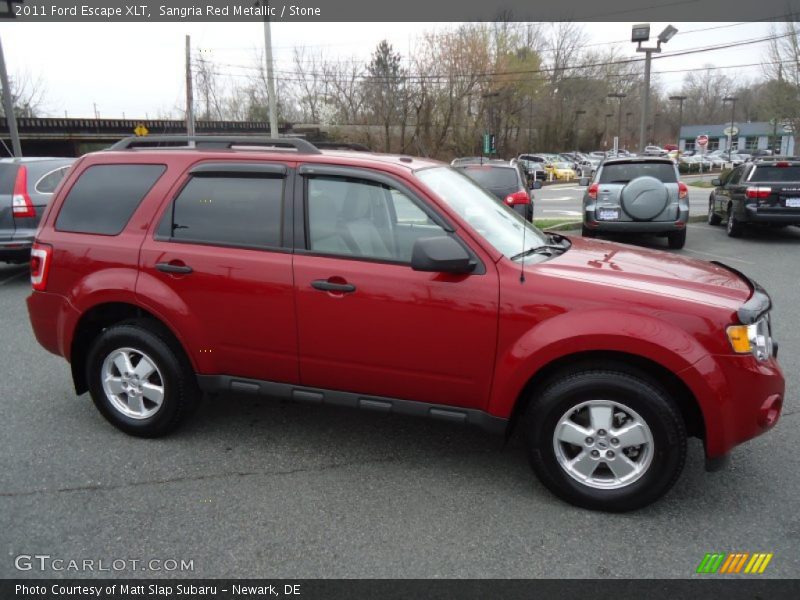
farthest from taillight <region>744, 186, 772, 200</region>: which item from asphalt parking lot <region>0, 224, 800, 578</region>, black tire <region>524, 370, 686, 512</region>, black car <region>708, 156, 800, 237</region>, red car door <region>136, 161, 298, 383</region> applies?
red car door <region>136, 161, 298, 383</region>

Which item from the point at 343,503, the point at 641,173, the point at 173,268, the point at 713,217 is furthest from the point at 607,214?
the point at 343,503

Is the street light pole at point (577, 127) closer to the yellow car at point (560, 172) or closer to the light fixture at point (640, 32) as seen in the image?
the yellow car at point (560, 172)

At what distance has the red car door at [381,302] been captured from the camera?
10.5 ft

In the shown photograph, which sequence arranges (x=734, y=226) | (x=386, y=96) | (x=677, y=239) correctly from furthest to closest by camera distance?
1. (x=386, y=96)
2. (x=734, y=226)
3. (x=677, y=239)

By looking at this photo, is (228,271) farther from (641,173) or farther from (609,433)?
(641,173)

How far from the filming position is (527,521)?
3074mm

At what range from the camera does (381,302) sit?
3293 millimetres

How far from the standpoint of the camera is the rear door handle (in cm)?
366

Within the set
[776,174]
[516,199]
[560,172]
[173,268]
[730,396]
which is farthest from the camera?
[560,172]

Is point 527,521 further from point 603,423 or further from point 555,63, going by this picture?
point 555,63

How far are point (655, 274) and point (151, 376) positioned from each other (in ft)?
10.3

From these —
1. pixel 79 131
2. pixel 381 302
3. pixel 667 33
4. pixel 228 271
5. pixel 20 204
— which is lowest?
pixel 381 302

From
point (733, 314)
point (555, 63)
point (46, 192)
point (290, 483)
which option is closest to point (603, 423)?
point (733, 314)

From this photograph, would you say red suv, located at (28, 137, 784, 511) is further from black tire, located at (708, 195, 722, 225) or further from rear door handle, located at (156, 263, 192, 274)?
black tire, located at (708, 195, 722, 225)
